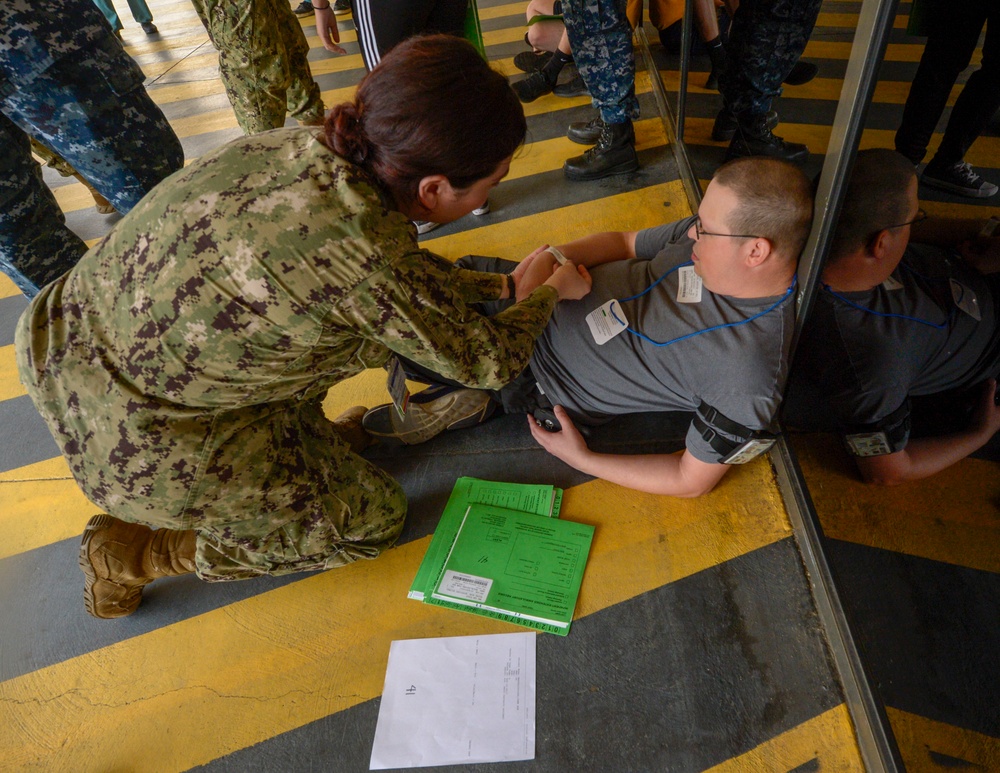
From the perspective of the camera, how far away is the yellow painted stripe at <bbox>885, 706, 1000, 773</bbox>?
0.92 m

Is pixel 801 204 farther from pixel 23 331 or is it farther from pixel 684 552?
pixel 23 331

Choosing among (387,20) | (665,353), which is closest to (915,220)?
(665,353)

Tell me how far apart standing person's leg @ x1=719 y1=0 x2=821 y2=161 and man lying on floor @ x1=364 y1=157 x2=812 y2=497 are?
716mm

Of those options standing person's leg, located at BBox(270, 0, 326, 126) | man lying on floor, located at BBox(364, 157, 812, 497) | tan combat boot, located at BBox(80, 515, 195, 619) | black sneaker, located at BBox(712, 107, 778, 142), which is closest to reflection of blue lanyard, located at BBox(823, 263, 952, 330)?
→ man lying on floor, located at BBox(364, 157, 812, 497)

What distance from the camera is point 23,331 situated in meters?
1.20

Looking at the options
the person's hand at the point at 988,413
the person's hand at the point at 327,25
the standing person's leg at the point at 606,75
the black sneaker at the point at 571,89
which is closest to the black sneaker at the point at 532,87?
the black sneaker at the point at 571,89

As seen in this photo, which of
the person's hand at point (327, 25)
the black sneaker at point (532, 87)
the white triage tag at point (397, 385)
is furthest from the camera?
the black sneaker at point (532, 87)

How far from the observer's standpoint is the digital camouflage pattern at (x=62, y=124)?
1.59 metres

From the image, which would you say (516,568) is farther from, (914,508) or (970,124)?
(970,124)

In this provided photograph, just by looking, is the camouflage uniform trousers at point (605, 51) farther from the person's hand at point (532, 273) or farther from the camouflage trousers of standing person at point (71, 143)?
the camouflage trousers of standing person at point (71, 143)

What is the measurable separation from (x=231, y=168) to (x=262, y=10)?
63.9 inches

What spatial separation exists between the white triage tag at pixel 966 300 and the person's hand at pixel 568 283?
2.71 feet

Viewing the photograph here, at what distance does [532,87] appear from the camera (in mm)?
3283

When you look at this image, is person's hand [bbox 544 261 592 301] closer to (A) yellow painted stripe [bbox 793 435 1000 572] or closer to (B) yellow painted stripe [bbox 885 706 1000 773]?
(A) yellow painted stripe [bbox 793 435 1000 572]
